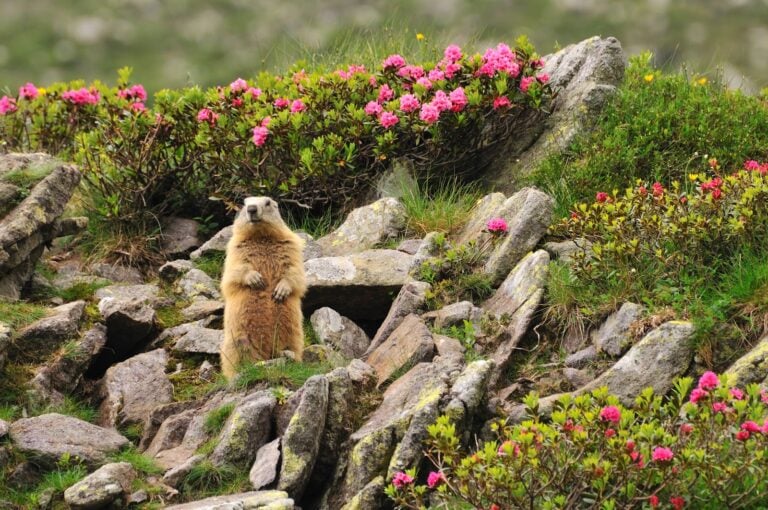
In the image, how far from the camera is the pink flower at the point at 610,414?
698 cm

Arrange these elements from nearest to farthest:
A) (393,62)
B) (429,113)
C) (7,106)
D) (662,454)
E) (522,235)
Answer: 1. (662,454)
2. (522,235)
3. (429,113)
4. (393,62)
5. (7,106)

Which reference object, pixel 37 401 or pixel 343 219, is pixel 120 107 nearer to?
pixel 343 219

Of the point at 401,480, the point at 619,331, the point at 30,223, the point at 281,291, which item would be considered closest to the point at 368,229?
the point at 281,291

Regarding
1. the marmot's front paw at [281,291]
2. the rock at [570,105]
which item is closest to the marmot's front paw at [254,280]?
the marmot's front paw at [281,291]

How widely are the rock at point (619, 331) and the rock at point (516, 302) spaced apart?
732mm

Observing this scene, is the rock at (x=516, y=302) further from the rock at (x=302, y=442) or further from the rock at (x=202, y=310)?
the rock at (x=202, y=310)

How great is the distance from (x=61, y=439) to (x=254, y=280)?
2453 mm

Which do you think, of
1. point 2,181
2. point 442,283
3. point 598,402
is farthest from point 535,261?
point 2,181

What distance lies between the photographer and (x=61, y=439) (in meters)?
8.78

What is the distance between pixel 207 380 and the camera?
10609 millimetres

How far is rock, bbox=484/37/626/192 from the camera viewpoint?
13070mm

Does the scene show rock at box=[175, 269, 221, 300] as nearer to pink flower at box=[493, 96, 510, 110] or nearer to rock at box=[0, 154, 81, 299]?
rock at box=[0, 154, 81, 299]

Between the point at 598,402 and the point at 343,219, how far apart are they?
6728 millimetres

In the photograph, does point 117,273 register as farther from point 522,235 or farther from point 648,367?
point 648,367
